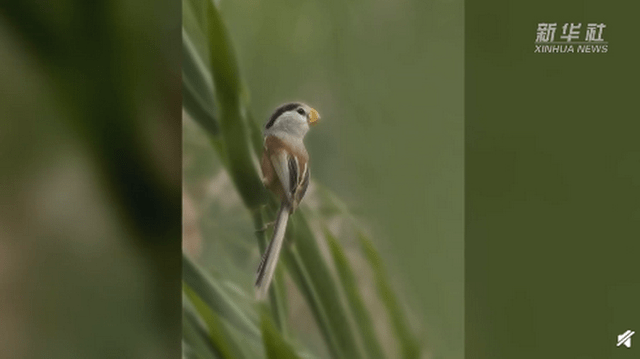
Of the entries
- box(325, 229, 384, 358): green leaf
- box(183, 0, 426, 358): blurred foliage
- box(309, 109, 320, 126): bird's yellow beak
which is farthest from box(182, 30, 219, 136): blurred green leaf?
box(325, 229, 384, 358): green leaf

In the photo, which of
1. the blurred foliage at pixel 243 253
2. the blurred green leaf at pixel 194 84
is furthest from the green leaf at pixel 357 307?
the blurred green leaf at pixel 194 84

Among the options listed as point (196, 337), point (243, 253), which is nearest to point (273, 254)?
point (243, 253)

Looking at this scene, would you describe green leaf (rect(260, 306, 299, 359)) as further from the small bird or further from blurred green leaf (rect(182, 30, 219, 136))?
blurred green leaf (rect(182, 30, 219, 136))

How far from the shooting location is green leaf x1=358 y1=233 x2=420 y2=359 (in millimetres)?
811

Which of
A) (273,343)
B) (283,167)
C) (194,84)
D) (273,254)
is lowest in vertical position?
(273,343)

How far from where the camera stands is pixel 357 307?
0.81 m

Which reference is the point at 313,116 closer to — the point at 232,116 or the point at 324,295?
the point at 232,116

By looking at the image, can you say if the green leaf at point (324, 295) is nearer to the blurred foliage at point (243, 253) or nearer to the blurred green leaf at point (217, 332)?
the blurred foliage at point (243, 253)

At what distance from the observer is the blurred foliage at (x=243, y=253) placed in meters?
0.79

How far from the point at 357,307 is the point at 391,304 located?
0.04m

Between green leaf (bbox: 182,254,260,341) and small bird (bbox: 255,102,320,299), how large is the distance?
4 centimetres

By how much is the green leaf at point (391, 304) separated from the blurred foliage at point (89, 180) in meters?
0.24

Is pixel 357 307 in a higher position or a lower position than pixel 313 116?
lower
